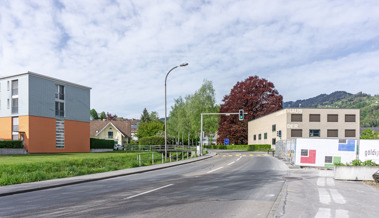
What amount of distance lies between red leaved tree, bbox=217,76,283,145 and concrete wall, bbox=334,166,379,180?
53012mm

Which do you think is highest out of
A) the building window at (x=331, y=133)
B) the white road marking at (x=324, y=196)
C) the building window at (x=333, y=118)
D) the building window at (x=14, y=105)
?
the building window at (x=14, y=105)

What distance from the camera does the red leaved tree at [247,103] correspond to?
2623 inches

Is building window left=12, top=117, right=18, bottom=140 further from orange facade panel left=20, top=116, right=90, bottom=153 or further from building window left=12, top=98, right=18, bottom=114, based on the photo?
orange facade panel left=20, top=116, right=90, bottom=153

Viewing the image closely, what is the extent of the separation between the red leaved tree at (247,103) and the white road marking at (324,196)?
186 ft

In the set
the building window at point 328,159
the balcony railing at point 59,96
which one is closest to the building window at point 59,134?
the balcony railing at point 59,96

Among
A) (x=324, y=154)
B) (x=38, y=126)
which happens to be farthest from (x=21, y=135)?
(x=324, y=154)

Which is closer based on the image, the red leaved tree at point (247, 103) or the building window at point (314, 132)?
the building window at point (314, 132)

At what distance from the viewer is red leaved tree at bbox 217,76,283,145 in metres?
66.6

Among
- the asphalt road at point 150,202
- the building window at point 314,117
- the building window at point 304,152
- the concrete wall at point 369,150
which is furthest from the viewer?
the building window at point 314,117

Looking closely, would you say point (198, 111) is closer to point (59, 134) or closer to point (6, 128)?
point (59, 134)

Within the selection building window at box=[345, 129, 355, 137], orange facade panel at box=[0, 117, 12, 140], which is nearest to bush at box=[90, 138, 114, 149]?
orange facade panel at box=[0, 117, 12, 140]

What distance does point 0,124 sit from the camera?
40812 millimetres

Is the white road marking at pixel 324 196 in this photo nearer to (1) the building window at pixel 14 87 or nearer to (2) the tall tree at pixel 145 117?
(1) the building window at pixel 14 87

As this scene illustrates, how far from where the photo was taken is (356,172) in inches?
514
